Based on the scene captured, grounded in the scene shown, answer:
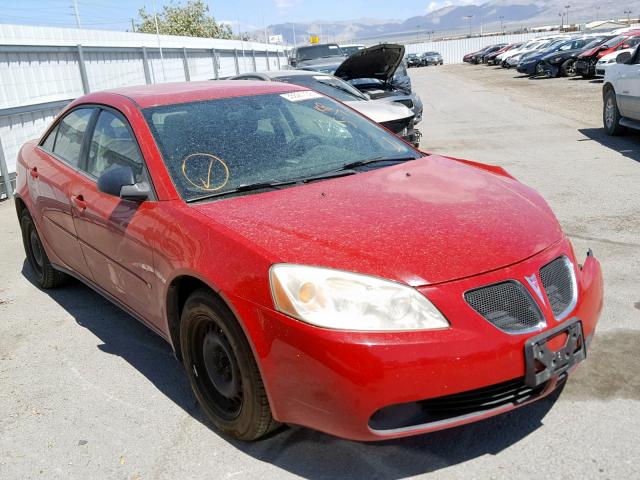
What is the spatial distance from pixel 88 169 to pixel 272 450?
2.18 metres

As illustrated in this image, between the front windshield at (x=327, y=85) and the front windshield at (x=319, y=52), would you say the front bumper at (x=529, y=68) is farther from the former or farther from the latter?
the front windshield at (x=327, y=85)

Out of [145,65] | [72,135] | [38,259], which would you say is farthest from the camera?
[145,65]

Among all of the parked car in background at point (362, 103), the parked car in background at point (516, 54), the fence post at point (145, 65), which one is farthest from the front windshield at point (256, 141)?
the parked car in background at point (516, 54)

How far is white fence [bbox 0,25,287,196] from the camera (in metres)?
9.85

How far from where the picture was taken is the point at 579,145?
10727 millimetres

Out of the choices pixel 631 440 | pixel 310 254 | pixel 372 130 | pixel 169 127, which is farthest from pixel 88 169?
pixel 631 440

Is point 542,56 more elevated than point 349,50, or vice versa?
point 349,50

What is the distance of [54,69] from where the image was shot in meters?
11.5

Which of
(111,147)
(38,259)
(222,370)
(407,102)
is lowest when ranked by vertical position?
(38,259)

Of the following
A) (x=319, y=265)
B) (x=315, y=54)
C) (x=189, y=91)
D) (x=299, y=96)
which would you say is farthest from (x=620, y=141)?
(x=315, y=54)

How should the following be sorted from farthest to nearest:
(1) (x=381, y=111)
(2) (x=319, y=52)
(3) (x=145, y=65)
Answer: (2) (x=319, y=52)
(3) (x=145, y=65)
(1) (x=381, y=111)

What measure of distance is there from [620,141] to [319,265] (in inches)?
387

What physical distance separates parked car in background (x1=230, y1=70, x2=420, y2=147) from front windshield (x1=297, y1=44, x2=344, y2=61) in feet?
29.5

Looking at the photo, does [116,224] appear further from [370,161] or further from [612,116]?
[612,116]
